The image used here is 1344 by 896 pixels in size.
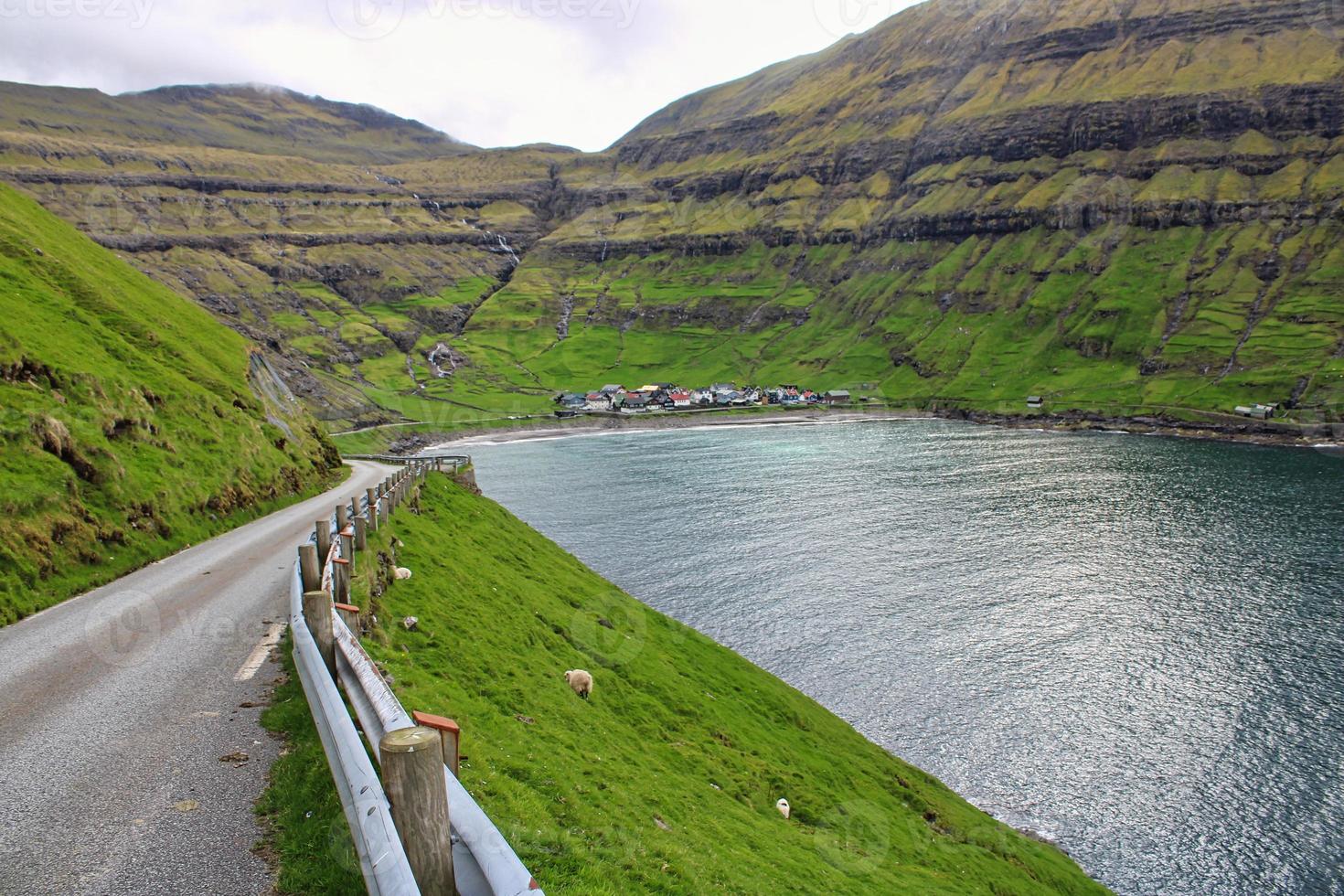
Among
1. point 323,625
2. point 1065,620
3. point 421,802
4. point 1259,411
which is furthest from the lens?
point 1259,411

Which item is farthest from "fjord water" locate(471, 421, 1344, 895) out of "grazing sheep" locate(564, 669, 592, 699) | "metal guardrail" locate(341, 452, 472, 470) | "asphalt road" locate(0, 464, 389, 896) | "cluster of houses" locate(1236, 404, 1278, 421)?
"asphalt road" locate(0, 464, 389, 896)

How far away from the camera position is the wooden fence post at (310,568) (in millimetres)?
16781

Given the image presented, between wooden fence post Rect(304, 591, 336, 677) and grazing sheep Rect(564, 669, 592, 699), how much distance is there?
1703cm

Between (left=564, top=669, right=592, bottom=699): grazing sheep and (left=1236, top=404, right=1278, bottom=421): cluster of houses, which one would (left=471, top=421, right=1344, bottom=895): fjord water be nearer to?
(left=564, top=669, right=592, bottom=699): grazing sheep

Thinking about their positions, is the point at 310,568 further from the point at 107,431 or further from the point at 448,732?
the point at 107,431

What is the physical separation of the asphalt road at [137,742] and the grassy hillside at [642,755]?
3514mm

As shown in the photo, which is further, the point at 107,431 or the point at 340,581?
the point at 107,431

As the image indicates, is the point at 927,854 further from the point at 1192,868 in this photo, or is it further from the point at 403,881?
the point at 403,881

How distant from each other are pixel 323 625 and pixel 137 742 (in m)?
→ 4.56

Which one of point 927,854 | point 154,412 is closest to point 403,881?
point 927,854

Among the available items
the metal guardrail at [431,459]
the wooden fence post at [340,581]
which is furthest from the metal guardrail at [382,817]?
the metal guardrail at [431,459]

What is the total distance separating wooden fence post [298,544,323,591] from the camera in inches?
661

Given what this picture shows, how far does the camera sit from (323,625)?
1195cm

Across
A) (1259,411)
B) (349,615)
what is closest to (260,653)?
(349,615)
